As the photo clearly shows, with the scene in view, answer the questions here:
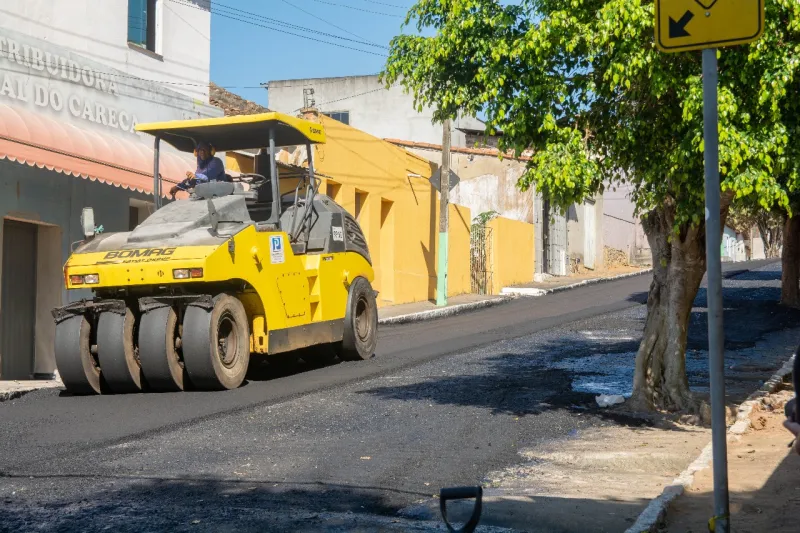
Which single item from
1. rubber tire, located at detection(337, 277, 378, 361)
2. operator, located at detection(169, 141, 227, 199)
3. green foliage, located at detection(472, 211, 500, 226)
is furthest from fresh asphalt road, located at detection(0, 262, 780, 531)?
green foliage, located at detection(472, 211, 500, 226)

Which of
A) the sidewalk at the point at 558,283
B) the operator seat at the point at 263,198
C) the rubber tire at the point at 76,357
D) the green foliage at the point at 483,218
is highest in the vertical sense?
the green foliage at the point at 483,218

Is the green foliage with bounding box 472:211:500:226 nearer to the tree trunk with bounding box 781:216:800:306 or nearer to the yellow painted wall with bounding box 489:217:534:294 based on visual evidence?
the yellow painted wall with bounding box 489:217:534:294

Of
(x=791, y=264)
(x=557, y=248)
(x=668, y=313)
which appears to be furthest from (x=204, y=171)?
(x=557, y=248)

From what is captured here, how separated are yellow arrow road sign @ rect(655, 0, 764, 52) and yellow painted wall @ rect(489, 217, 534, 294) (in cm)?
2695

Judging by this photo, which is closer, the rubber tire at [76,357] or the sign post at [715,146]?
the sign post at [715,146]

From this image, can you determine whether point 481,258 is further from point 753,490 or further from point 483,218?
point 753,490

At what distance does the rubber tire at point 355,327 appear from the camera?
14.3m

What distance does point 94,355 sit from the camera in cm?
1148

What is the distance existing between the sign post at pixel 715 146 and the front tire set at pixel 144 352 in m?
7.33

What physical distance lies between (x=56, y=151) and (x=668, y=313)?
7843mm

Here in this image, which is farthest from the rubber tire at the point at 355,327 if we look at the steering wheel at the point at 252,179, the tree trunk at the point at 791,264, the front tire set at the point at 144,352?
the tree trunk at the point at 791,264

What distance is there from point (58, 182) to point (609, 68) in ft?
31.3

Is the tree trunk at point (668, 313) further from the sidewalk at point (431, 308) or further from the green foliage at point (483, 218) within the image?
the green foliage at point (483, 218)

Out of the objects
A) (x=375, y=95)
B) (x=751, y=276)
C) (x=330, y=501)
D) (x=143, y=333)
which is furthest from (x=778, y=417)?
(x=375, y=95)
